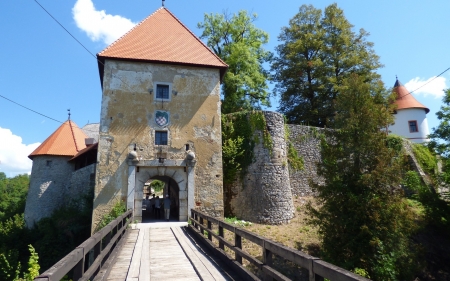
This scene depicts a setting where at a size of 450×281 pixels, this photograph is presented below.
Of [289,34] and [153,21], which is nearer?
[153,21]

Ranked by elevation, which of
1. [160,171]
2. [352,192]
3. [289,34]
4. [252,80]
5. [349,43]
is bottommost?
[352,192]

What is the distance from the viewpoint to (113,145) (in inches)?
450

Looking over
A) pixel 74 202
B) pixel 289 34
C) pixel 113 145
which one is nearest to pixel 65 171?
pixel 74 202

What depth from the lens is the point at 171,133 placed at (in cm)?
1205

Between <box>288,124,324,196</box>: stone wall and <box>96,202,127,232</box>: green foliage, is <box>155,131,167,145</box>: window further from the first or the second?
<box>288,124,324,196</box>: stone wall

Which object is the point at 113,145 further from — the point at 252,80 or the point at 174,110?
the point at 252,80

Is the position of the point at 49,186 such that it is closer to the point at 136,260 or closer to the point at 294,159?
the point at 294,159

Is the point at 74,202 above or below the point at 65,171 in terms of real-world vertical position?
below

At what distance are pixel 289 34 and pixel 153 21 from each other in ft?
44.1

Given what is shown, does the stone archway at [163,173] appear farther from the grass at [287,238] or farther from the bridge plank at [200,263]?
the bridge plank at [200,263]

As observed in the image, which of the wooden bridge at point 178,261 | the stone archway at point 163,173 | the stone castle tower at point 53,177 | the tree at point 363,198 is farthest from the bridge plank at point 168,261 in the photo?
the stone castle tower at point 53,177

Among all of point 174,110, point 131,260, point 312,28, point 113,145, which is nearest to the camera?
point 131,260

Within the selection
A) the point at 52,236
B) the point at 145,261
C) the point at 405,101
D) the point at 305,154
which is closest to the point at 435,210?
the point at 305,154

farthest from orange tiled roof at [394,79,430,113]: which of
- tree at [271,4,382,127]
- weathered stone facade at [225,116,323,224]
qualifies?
weathered stone facade at [225,116,323,224]
